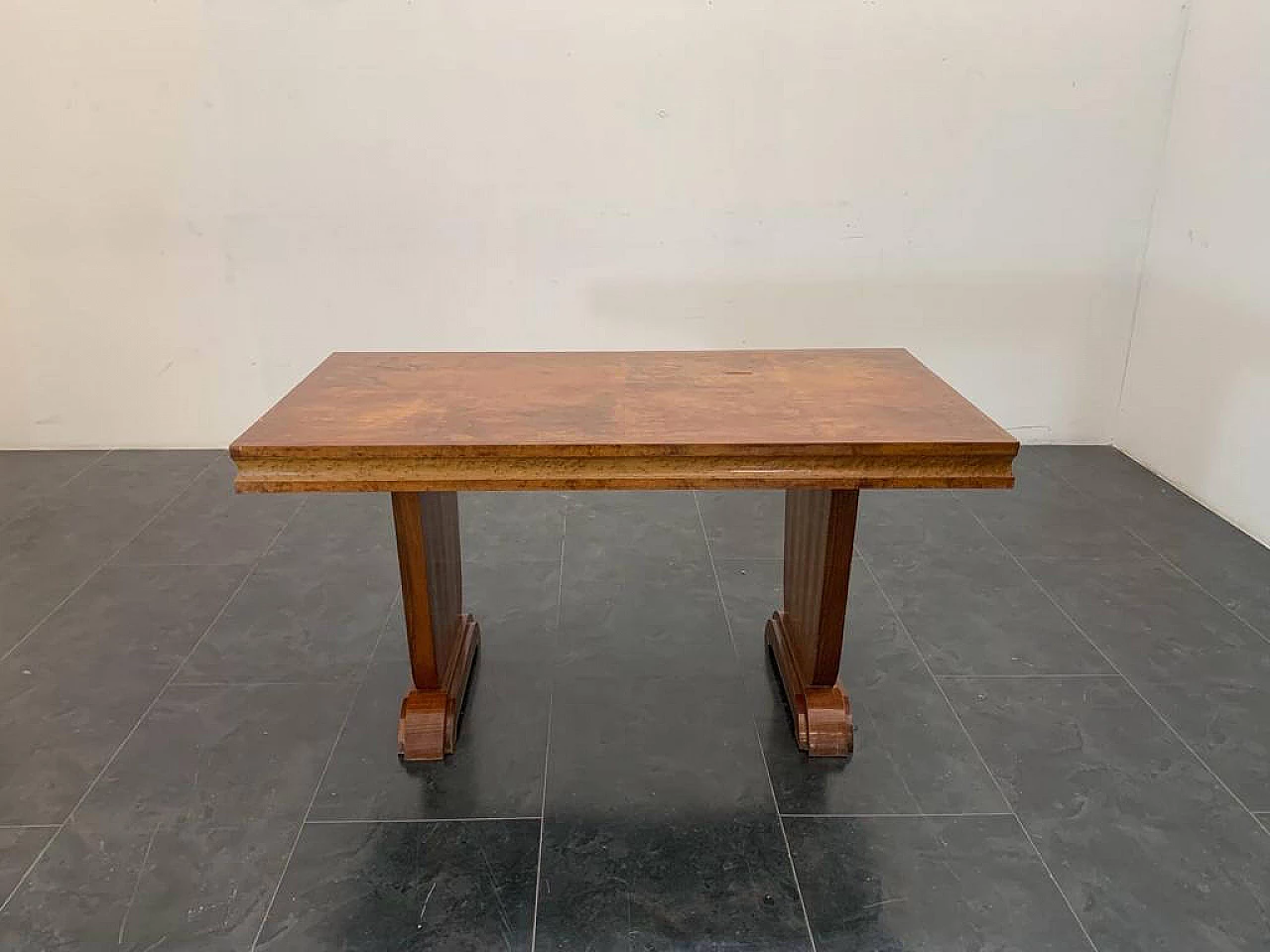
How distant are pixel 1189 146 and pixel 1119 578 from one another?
1.64 metres

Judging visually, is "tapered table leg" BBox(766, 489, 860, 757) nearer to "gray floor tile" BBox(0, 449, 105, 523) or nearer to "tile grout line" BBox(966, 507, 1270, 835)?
"tile grout line" BBox(966, 507, 1270, 835)

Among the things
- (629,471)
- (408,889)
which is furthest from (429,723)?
(629,471)

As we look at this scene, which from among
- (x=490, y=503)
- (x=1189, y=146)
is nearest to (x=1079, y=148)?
(x=1189, y=146)

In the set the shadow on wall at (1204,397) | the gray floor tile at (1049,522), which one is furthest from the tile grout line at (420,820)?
the shadow on wall at (1204,397)

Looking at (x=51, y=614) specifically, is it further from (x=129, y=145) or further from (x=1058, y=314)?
(x=1058, y=314)

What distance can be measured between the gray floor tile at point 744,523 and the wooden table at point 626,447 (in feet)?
1.84

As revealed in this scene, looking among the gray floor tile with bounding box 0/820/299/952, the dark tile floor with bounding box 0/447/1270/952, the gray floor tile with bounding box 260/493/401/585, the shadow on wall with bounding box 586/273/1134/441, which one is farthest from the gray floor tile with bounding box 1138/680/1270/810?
the gray floor tile with bounding box 260/493/401/585

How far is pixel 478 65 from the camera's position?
3184mm

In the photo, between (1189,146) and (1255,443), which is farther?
(1189,146)

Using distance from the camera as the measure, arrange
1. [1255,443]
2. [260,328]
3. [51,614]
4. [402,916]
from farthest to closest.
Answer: [260,328] < [1255,443] < [51,614] < [402,916]

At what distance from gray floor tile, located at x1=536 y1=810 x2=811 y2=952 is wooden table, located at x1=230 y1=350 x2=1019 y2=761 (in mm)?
320

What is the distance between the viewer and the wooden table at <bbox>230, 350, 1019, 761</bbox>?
1.48 m

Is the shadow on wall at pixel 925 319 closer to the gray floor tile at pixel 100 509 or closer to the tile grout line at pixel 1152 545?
the tile grout line at pixel 1152 545

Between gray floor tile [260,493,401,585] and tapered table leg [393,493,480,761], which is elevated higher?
tapered table leg [393,493,480,761]
